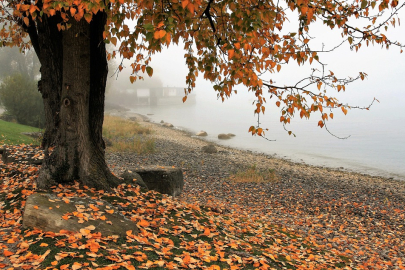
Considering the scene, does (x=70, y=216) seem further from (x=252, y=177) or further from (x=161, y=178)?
(x=252, y=177)

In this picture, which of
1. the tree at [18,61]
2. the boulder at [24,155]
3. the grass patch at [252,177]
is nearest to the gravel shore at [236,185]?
the grass patch at [252,177]

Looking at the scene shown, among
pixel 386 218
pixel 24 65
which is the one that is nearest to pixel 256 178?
pixel 386 218

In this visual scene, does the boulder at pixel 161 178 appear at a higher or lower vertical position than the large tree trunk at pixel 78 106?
lower

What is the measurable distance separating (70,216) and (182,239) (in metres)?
1.84

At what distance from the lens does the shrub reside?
23.7 m

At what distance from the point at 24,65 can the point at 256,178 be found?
48460mm

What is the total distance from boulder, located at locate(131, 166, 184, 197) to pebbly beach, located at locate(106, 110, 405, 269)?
75 centimetres

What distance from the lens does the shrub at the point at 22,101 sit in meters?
23.7

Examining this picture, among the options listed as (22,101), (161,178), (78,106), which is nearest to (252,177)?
(161,178)

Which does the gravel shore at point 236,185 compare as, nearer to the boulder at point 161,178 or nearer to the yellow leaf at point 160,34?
the boulder at point 161,178

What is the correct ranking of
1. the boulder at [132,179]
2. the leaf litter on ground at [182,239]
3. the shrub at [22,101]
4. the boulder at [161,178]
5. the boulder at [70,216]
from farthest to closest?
the shrub at [22,101] < the boulder at [161,178] < the boulder at [132,179] < the boulder at [70,216] < the leaf litter on ground at [182,239]

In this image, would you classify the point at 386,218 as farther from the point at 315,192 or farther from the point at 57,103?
the point at 57,103

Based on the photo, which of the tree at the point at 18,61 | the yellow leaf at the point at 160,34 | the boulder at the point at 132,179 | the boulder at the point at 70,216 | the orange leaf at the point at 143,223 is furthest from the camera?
the tree at the point at 18,61

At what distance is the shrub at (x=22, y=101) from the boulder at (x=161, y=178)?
733 inches
